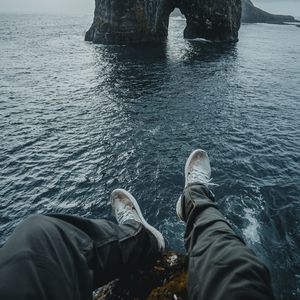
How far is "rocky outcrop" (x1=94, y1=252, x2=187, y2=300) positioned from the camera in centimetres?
453

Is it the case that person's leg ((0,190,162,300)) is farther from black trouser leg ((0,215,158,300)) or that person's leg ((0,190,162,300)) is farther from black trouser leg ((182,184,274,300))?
black trouser leg ((182,184,274,300))

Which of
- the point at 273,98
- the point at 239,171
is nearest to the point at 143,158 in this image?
the point at 239,171

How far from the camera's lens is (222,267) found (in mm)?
3396

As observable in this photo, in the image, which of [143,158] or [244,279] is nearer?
[244,279]

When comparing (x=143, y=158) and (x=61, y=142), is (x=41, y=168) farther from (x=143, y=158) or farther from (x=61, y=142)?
(x=143, y=158)

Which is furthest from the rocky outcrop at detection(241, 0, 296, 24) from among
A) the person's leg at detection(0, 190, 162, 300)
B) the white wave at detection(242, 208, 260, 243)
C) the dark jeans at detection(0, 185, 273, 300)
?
the person's leg at detection(0, 190, 162, 300)

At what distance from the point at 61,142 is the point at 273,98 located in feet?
51.4

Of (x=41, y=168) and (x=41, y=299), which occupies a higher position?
(x=41, y=299)

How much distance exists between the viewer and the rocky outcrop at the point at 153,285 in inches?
178

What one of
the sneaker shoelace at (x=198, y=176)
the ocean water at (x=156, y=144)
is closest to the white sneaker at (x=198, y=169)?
the sneaker shoelace at (x=198, y=176)

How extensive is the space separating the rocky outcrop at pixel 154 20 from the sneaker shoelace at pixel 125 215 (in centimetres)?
3912

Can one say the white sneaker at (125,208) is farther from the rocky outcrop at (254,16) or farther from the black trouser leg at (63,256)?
the rocky outcrop at (254,16)

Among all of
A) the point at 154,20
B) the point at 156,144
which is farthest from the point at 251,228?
the point at 154,20

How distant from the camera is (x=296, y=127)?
16.3 m
